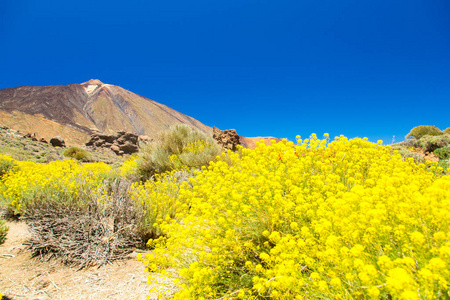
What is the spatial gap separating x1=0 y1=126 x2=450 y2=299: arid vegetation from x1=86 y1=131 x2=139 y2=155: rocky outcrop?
18234mm

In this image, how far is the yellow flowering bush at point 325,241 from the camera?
1.21 metres

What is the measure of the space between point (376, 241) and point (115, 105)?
102 m

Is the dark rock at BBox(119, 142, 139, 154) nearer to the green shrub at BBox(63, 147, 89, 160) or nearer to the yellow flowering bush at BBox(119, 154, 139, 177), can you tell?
the green shrub at BBox(63, 147, 89, 160)

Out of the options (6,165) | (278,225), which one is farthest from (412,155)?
(6,165)

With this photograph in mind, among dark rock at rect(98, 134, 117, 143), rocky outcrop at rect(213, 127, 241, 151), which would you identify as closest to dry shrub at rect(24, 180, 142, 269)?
rocky outcrop at rect(213, 127, 241, 151)

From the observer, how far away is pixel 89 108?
84125mm

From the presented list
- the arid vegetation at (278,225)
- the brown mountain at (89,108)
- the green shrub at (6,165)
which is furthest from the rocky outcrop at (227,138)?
the brown mountain at (89,108)

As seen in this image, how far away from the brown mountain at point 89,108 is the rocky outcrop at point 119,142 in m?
27.3

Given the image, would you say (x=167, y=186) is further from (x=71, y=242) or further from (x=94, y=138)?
(x=94, y=138)

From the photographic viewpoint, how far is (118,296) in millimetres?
2473

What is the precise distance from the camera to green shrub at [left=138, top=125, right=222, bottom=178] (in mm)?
7012

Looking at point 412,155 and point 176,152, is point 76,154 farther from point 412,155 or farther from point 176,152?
point 412,155

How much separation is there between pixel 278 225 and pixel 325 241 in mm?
653

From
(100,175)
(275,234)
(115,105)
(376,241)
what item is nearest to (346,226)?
(376,241)
